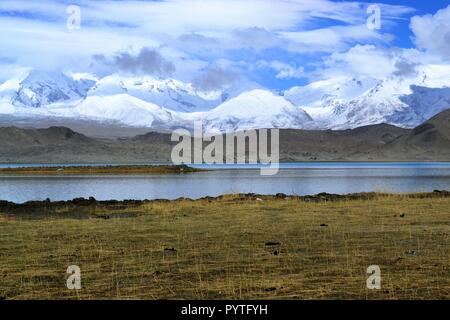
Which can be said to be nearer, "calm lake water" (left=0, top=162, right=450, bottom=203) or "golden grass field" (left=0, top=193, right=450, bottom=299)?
"golden grass field" (left=0, top=193, right=450, bottom=299)

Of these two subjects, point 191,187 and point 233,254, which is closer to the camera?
point 233,254

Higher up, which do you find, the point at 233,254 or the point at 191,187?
the point at 191,187

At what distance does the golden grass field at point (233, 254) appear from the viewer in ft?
45.7

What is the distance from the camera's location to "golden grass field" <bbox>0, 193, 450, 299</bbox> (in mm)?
13938

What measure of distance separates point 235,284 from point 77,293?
10.8ft

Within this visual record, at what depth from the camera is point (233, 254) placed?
18.7 meters

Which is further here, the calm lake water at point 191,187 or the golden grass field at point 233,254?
the calm lake water at point 191,187

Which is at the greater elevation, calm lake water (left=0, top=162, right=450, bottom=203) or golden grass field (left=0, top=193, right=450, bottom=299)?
calm lake water (left=0, top=162, right=450, bottom=203)

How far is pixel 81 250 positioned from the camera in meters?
19.8

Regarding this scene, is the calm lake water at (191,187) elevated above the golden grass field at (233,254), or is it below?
above
